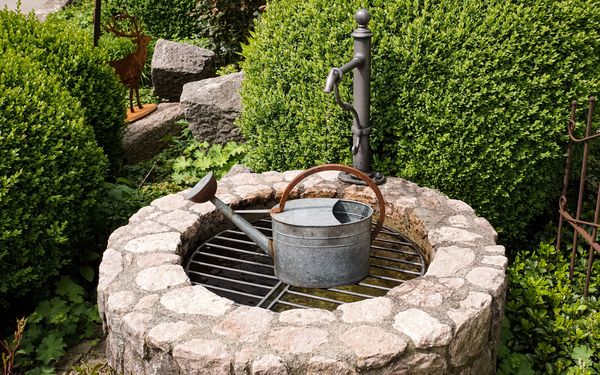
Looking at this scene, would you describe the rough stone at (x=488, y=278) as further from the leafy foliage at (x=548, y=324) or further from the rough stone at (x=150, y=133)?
the rough stone at (x=150, y=133)

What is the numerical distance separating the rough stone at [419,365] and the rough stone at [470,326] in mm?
72

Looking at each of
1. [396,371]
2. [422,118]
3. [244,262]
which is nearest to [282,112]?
[422,118]

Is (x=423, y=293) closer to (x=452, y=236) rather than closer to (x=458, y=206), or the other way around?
(x=452, y=236)

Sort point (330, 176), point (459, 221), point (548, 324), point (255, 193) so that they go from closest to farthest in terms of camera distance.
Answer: point (459, 221)
point (548, 324)
point (255, 193)
point (330, 176)

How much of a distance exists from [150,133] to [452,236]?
3.67 metres

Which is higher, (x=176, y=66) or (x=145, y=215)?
(x=176, y=66)

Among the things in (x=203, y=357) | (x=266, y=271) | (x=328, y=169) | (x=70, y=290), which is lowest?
(x=70, y=290)

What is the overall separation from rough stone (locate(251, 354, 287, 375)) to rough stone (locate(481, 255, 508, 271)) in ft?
3.82

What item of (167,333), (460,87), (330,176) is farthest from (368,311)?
(460,87)

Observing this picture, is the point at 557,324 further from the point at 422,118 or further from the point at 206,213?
the point at 206,213

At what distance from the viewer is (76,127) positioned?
3.85 metres

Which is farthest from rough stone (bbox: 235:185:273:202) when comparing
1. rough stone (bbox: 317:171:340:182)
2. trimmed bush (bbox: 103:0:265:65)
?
trimmed bush (bbox: 103:0:265:65)

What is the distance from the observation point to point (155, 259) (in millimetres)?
3039

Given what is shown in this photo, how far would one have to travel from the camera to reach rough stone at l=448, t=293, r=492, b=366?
98.5 inches
